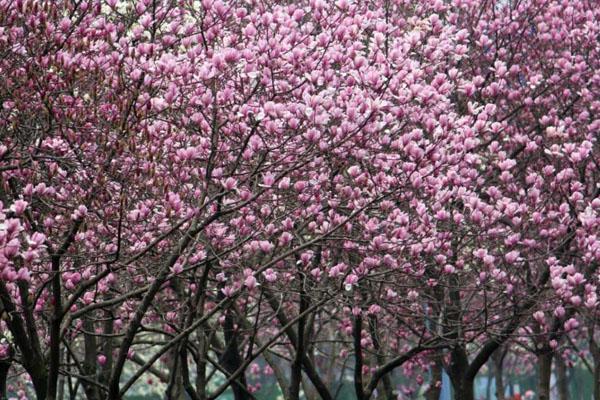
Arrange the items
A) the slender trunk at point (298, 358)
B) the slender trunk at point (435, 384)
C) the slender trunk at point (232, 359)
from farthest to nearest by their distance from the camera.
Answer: the slender trunk at point (435, 384), the slender trunk at point (232, 359), the slender trunk at point (298, 358)

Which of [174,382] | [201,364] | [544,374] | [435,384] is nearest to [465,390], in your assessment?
[435,384]

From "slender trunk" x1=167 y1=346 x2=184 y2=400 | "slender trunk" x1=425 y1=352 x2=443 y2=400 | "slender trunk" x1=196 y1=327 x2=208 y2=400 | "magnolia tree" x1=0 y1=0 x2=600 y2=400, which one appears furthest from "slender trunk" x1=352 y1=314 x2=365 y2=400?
"slender trunk" x1=425 y1=352 x2=443 y2=400

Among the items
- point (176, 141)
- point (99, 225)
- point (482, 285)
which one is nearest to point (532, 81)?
point (482, 285)

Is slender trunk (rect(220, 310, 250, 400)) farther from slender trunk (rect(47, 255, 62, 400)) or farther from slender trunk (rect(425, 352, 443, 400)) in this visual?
slender trunk (rect(47, 255, 62, 400))

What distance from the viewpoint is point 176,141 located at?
9172 millimetres

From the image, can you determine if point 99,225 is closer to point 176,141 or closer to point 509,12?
point 176,141

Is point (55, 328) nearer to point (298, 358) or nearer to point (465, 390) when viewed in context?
point (298, 358)

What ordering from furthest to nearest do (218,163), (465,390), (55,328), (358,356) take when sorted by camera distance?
(465,390) → (358,356) → (218,163) → (55,328)

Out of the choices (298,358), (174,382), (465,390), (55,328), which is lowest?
(55,328)

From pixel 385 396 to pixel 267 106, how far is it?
7.66 meters

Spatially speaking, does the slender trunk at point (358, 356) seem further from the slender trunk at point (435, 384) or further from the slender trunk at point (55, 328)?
the slender trunk at point (55, 328)

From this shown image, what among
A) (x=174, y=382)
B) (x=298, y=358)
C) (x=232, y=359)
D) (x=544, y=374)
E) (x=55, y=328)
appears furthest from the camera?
(x=544, y=374)

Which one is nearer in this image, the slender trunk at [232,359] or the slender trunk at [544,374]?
the slender trunk at [232,359]

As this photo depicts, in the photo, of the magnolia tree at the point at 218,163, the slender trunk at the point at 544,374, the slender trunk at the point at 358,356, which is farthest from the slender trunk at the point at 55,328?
the slender trunk at the point at 544,374
